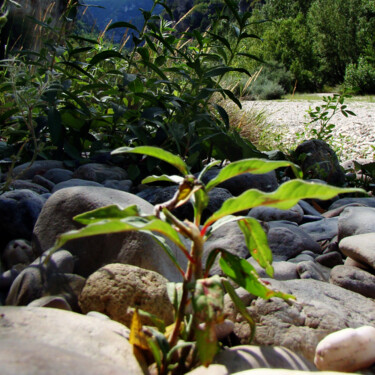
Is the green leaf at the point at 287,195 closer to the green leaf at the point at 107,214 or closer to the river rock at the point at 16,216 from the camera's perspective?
the green leaf at the point at 107,214

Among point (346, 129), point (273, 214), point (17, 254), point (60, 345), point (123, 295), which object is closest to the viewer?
point (60, 345)

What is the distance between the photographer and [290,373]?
1061 mm

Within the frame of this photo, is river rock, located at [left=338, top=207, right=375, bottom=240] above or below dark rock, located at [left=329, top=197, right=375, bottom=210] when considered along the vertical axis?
above

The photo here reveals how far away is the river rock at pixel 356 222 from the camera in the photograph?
2540 millimetres

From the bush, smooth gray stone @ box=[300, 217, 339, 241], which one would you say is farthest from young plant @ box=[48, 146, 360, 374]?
the bush

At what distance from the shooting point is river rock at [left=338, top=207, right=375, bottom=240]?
8.33 ft

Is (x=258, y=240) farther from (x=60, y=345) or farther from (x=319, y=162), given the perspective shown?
(x=319, y=162)

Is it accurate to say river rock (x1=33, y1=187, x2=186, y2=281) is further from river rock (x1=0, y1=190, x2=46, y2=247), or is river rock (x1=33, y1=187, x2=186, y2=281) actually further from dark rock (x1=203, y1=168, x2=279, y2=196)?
dark rock (x1=203, y1=168, x2=279, y2=196)

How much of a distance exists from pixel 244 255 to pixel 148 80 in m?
1.74

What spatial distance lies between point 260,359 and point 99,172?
90.6 inches

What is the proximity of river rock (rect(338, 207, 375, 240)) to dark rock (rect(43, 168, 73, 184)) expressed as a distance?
187 centimetres

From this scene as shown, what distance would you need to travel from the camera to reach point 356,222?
2.59m

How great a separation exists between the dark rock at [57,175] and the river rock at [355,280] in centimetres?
199

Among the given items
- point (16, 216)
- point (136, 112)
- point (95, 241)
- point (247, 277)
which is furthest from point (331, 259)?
point (136, 112)
